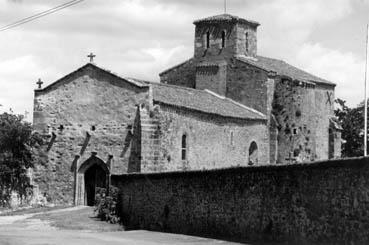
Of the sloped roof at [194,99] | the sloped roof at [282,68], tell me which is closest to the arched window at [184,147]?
the sloped roof at [194,99]

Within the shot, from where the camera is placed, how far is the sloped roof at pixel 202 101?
46.5m

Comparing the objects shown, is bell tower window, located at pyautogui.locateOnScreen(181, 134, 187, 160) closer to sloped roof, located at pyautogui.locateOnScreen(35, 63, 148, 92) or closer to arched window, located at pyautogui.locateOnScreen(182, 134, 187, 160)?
arched window, located at pyautogui.locateOnScreen(182, 134, 187, 160)

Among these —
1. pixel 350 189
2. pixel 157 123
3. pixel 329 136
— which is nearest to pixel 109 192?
pixel 157 123

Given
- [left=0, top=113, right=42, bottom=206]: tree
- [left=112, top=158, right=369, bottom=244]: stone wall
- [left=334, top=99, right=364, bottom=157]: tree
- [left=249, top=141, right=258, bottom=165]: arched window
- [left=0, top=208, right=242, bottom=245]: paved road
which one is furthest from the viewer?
[left=334, top=99, right=364, bottom=157]: tree

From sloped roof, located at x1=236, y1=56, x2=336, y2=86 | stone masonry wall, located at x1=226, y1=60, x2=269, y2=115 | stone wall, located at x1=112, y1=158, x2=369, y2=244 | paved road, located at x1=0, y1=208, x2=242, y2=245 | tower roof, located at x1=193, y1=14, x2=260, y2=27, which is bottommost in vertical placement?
paved road, located at x1=0, y1=208, x2=242, y2=245

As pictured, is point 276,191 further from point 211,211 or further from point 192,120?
point 192,120

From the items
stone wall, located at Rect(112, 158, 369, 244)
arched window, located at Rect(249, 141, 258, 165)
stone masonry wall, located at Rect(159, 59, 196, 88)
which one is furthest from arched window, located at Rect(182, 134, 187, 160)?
stone masonry wall, located at Rect(159, 59, 196, 88)

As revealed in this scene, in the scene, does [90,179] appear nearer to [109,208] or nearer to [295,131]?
[109,208]

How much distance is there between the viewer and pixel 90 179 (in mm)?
46125

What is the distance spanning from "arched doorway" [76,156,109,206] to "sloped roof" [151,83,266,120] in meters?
5.05

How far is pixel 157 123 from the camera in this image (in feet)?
143

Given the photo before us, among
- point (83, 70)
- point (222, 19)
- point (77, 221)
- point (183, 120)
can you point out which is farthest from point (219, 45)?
point (77, 221)

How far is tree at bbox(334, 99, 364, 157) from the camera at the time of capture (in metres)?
73.6

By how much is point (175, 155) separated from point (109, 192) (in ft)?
24.0
